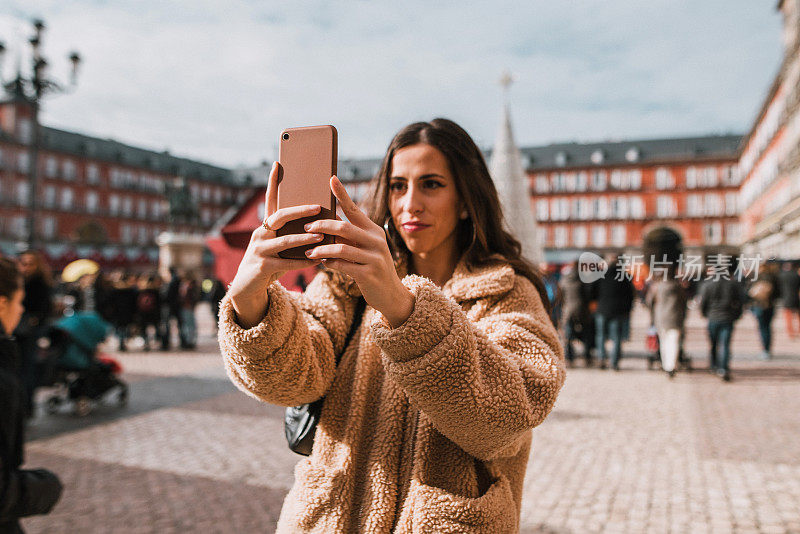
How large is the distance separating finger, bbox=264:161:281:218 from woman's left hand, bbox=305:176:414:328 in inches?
5.3

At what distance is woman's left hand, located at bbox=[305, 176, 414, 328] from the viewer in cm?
101

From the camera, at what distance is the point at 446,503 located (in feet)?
4.22

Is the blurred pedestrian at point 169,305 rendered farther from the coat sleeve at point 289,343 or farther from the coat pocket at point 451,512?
the coat pocket at point 451,512

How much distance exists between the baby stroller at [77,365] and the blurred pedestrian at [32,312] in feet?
0.52

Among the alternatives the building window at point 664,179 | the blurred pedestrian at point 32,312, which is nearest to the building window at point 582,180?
the building window at point 664,179

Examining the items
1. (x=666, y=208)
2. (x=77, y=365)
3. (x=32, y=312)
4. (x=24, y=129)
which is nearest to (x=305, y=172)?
(x=32, y=312)

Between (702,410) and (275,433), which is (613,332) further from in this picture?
(275,433)

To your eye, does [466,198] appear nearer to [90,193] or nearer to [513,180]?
[513,180]

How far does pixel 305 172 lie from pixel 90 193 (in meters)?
70.3

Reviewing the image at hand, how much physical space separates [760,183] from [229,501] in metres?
45.5

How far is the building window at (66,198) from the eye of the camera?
59844 mm

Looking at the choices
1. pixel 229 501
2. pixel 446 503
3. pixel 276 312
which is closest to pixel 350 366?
pixel 276 312

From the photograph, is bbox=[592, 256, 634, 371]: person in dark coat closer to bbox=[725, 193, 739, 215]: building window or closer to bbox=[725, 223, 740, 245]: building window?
bbox=[725, 223, 740, 245]: building window

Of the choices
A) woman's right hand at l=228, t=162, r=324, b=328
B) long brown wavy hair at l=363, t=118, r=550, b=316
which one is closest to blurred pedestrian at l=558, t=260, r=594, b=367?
long brown wavy hair at l=363, t=118, r=550, b=316
